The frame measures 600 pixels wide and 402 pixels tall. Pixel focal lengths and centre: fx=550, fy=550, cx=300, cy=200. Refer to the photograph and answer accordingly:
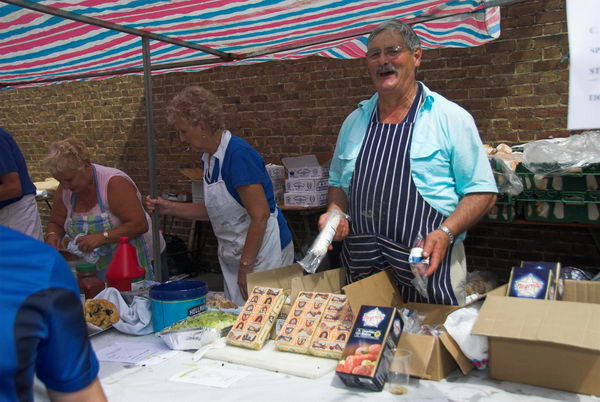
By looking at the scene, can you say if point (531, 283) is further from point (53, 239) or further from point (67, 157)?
point (53, 239)

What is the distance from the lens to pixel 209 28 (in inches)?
120

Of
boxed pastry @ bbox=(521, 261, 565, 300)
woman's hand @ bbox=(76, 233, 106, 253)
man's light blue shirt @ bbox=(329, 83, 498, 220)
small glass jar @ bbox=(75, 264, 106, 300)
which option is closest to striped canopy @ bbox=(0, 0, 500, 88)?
man's light blue shirt @ bbox=(329, 83, 498, 220)

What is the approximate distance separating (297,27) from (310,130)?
269 centimetres

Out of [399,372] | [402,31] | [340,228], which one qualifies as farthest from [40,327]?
[402,31]

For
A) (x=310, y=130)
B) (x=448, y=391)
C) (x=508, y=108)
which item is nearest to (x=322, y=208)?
(x=310, y=130)

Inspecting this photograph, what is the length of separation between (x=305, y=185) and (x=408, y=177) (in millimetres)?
2998

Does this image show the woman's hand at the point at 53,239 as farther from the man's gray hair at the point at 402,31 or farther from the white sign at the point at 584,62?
the white sign at the point at 584,62

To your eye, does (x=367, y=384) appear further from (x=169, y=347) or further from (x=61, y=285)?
(x=61, y=285)

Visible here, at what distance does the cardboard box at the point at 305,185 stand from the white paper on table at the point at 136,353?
3.09 m

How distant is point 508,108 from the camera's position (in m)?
4.56

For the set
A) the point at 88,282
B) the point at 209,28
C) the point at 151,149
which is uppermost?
the point at 209,28

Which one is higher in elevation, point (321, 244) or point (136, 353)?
point (321, 244)

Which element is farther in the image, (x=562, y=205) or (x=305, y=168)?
(x=305, y=168)

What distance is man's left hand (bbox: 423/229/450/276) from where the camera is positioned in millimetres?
1796
